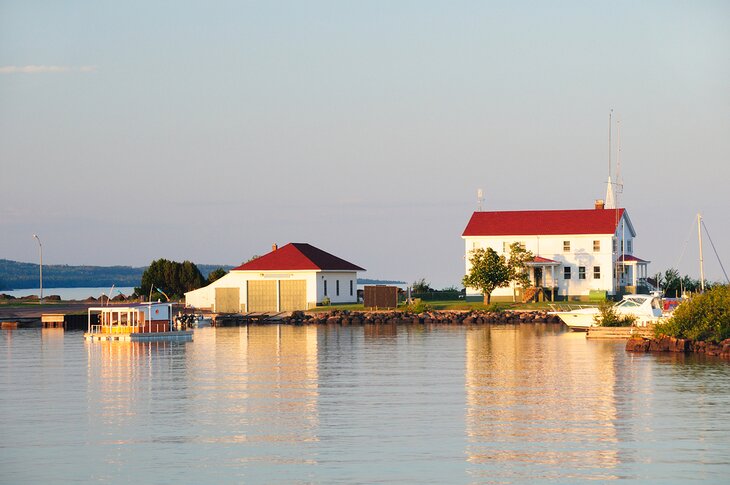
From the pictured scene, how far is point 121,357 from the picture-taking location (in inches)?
1913

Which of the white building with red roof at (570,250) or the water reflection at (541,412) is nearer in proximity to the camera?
the water reflection at (541,412)

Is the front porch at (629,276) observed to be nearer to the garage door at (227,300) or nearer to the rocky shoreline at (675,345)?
the garage door at (227,300)

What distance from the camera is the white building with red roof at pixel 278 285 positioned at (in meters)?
81.9

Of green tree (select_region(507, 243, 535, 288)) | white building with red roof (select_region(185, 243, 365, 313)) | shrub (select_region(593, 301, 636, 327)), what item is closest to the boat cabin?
white building with red roof (select_region(185, 243, 365, 313))

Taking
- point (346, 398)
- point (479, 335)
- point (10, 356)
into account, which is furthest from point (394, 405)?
point (479, 335)

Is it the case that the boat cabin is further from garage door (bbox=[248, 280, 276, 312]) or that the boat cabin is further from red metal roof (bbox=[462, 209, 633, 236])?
red metal roof (bbox=[462, 209, 633, 236])

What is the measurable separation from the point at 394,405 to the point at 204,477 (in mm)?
9810

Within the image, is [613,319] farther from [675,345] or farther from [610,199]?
[610,199]

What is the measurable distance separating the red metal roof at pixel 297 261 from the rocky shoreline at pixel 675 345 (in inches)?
1420

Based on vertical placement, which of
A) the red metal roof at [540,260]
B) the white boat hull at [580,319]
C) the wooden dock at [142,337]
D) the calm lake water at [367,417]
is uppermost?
the red metal roof at [540,260]

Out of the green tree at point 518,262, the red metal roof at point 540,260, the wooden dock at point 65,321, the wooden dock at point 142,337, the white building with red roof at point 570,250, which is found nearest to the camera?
the wooden dock at point 142,337

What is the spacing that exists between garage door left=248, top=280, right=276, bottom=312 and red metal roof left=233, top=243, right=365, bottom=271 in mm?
1228

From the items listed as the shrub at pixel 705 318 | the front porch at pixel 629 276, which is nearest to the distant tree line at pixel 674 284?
the front porch at pixel 629 276

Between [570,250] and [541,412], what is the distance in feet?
180
